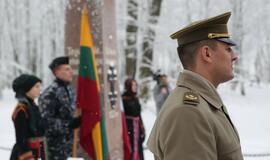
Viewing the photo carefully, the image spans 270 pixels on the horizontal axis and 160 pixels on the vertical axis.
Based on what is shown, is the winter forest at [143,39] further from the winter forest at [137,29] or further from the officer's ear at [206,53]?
the officer's ear at [206,53]

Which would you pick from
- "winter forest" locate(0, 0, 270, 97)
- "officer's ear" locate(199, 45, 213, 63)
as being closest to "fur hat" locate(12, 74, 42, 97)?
"officer's ear" locate(199, 45, 213, 63)

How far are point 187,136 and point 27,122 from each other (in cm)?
294

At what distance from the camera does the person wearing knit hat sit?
4.74 metres

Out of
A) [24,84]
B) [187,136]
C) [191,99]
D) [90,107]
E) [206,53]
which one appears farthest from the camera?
[90,107]

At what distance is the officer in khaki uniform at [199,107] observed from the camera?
5.49 feet

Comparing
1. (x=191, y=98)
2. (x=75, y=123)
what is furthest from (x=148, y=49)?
(x=191, y=98)

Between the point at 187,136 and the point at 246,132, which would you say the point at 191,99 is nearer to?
the point at 187,136

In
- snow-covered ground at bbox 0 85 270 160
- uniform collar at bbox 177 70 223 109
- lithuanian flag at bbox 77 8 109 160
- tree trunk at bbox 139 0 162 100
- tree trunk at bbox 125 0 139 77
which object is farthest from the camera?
tree trunk at bbox 139 0 162 100

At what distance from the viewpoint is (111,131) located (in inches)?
246

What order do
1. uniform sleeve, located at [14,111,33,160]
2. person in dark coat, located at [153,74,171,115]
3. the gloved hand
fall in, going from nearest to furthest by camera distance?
uniform sleeve, located at [14,111,33,160] < the gloved hand < person in dark coat, located at [153,74,171,115]

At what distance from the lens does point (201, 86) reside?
1908 mm

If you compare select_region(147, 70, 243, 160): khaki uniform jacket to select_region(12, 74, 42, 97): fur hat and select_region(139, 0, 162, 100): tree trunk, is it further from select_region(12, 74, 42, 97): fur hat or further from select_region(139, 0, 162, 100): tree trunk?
select_region(139, 0, 162, 100): tree trunk

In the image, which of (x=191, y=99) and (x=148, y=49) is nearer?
(x=191, y=99)

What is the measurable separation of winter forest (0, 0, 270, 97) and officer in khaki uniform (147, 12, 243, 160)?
1110 centimetres
